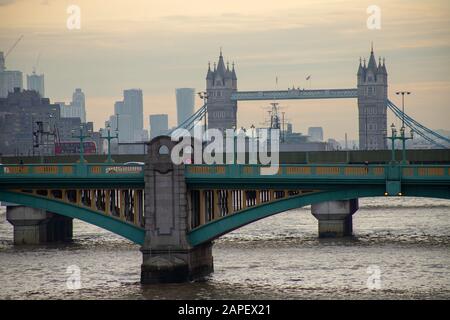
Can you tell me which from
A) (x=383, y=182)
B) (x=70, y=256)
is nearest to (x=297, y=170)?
(x=383, y=182)

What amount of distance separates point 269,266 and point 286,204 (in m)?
11.6

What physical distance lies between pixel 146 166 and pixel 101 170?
4480mm

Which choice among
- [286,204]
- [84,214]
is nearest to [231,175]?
[286,204]

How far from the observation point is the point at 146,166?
76875mm

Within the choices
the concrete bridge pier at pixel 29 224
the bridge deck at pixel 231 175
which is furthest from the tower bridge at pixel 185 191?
the concrete bridge pier at pixel 29 224

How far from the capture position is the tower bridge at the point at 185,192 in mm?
73125

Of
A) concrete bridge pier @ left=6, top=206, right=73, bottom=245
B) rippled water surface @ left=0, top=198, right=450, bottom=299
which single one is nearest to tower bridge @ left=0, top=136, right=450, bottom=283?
rippled water surface @ left=0, top=198, right=450, bottom=299

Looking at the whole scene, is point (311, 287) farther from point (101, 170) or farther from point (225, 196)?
point (101, 170)

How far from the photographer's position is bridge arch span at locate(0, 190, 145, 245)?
3108 inches

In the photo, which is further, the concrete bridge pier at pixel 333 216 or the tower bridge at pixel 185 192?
the concrete bridge pier at pixel 333 216

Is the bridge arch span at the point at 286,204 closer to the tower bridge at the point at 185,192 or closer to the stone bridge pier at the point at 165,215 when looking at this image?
the tower bridge at the point at 185,192

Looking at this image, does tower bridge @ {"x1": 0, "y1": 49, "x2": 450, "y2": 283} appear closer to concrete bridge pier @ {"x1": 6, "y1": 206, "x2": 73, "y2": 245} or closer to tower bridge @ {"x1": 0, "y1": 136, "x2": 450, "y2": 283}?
tower bridge @ {"x1": 0, "y1": 136, "x2": 450, "y2": 283}

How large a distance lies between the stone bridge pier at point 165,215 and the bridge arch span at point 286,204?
1.11 metres
